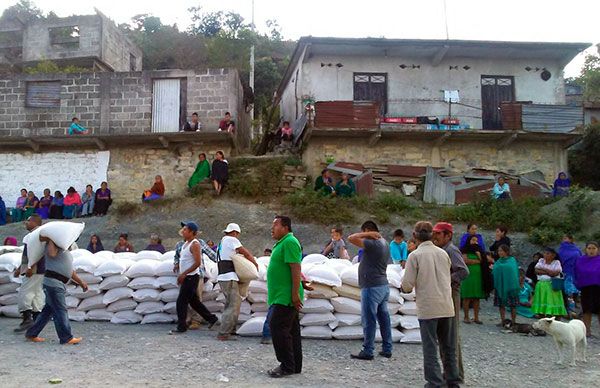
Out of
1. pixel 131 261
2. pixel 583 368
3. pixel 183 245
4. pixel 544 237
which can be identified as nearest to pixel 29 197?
pixel 131 261

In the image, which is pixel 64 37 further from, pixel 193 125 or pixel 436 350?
pixel 436 350

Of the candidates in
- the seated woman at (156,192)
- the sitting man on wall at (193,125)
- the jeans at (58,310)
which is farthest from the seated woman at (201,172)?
the jeans at (58,310)

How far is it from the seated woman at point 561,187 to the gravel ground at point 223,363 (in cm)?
1075

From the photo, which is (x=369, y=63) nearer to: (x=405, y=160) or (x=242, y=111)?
(x=405, y=160)

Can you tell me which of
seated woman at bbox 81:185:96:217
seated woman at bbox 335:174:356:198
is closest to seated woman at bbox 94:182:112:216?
seated woman at bbox 81:185:96:217

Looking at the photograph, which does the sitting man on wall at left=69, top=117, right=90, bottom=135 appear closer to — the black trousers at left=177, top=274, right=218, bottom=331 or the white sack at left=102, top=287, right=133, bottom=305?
the white sack at left=102, top=287, right=133, bottom=305

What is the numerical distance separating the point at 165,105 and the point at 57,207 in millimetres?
4795

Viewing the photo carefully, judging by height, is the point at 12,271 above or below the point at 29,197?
below

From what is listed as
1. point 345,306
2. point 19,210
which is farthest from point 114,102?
point 345,306

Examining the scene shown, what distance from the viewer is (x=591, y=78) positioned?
109ft

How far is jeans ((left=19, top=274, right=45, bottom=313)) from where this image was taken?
7.18 m

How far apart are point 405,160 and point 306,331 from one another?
12.3 metres

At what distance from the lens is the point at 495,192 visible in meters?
17.0

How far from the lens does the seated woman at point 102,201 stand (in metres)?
16.9
